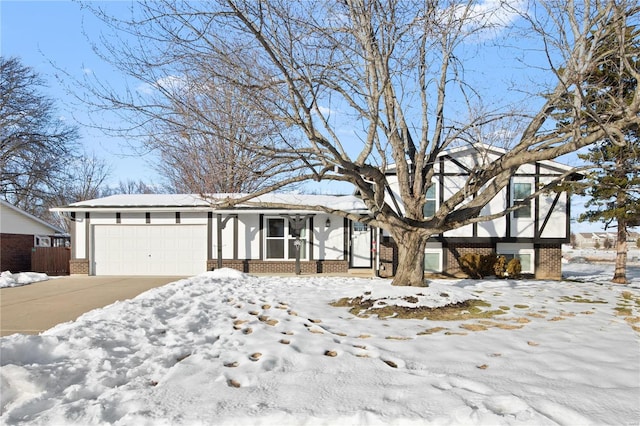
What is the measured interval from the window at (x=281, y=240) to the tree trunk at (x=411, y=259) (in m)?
7.11

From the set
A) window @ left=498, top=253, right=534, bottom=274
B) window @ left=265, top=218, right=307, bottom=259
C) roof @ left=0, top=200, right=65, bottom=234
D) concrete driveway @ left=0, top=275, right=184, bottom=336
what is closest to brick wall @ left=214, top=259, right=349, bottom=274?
window @ left=265, top=218, right=307, bottom=259

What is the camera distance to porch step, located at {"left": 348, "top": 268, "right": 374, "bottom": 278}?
1391cm

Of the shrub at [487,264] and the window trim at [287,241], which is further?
the window trim at [287,241]

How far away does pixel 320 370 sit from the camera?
12.8ft

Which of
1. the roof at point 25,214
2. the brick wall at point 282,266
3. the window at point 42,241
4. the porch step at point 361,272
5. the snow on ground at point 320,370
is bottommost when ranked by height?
the porch step at point 361,272

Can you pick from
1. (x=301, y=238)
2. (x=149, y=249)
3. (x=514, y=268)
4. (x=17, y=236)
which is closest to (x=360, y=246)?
(x=301, y=238)

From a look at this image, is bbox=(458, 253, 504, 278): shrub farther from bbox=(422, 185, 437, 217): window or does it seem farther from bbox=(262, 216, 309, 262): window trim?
bbox=(262, 216, 309, 262): window trim

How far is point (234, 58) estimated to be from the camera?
654 centimetres

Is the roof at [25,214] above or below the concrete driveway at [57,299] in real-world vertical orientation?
above

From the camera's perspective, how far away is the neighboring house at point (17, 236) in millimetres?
16625

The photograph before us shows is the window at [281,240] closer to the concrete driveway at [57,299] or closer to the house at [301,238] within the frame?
the house at [301,238]

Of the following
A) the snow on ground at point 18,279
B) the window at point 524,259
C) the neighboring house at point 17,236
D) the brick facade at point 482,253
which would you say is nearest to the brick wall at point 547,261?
the brick facade at point 482,253

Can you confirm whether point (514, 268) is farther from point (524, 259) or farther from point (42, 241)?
point (42, 241)

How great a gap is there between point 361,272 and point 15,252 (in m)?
15.0
